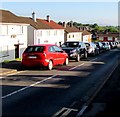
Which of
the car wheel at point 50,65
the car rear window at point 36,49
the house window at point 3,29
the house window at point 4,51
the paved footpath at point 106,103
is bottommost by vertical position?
the paved footpath at point 106,103

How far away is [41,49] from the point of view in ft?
72.1

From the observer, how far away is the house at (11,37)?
36.8 meters

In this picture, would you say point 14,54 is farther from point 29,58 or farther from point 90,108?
point 90,108

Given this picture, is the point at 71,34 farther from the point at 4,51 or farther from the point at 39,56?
the point at 39,56

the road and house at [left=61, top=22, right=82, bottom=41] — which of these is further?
house at [left=61, top=22, right=82, bottom=41]

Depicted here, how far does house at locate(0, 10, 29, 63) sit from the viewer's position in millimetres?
36781

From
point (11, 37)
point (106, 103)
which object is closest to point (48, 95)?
point (106, 103)

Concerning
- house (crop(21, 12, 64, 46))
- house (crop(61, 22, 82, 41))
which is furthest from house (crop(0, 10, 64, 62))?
house (crop(61, 22, 82, 41))

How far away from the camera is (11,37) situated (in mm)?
39812

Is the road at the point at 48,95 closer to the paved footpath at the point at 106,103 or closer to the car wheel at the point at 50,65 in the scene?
the paved footpath at the point at 106,103

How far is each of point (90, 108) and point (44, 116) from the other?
1.59 m

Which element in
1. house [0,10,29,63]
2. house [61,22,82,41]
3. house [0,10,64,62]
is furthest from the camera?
house [61,22,82,41]

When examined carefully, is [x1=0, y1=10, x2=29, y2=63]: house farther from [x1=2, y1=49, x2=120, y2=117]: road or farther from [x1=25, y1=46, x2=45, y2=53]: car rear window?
[x1=2, y1=49, x2=120, y2=117]: road

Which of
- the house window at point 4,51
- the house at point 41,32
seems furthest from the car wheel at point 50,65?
the house at point 41,32
